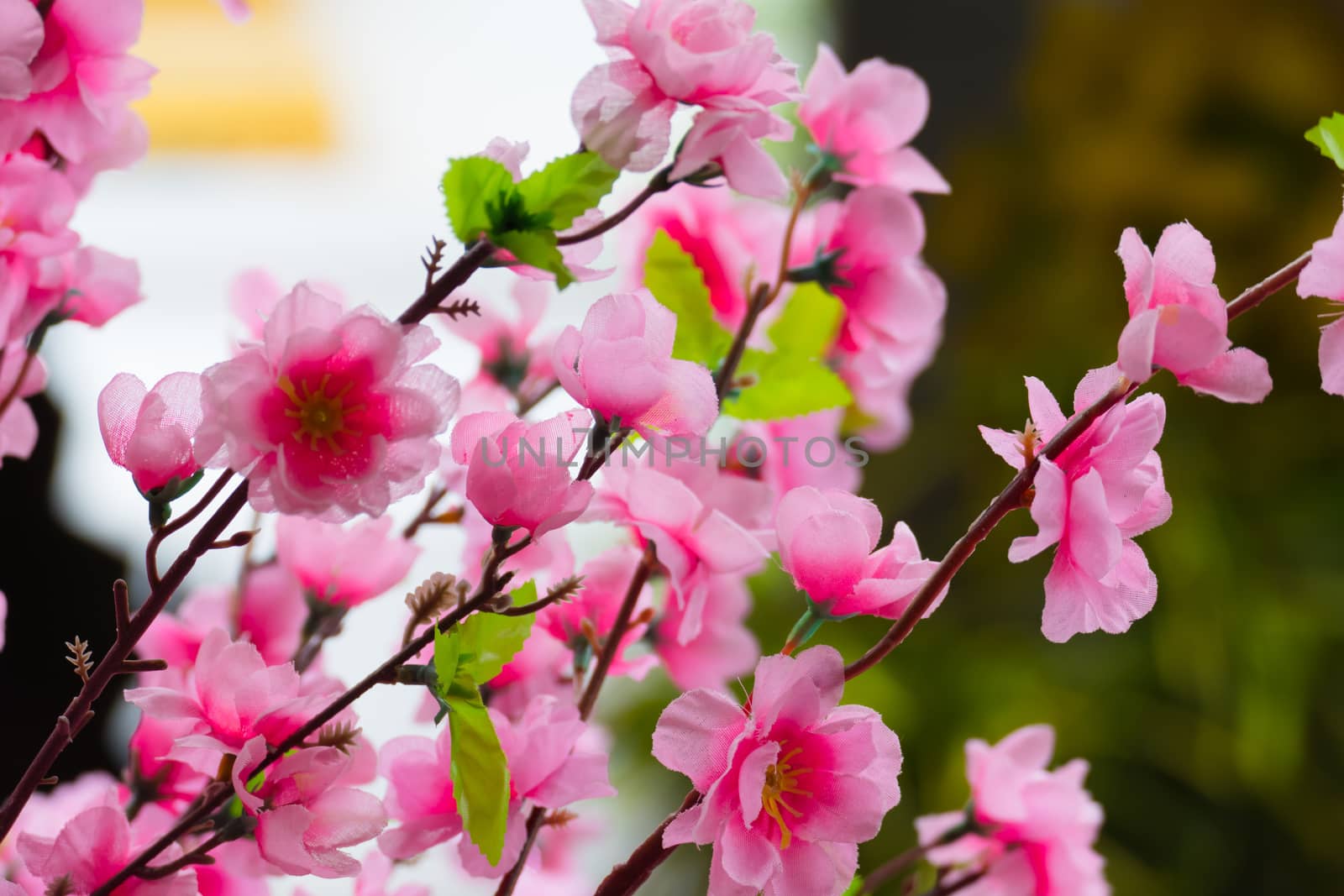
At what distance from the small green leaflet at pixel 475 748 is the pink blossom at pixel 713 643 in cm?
11

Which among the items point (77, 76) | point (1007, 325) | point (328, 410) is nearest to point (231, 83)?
point (1007, 325)

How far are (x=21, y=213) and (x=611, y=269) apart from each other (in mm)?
146

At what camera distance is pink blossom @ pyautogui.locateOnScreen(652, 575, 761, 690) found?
1.16ft

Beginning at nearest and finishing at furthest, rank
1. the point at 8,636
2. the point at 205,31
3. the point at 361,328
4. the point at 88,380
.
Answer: the point at 361,328 → the point at 8,636 → the point at 88,380 → the point at 205,31

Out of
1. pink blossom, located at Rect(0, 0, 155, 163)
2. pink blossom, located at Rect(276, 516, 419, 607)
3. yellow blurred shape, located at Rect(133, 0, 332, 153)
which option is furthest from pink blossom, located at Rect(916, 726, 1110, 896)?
yellow blurred shape, located at Rect(133, 0, 332, 153)

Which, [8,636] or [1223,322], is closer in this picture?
[1223,322]

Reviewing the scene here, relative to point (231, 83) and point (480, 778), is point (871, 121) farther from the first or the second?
point (231, 83)

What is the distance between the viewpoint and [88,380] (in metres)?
1.09

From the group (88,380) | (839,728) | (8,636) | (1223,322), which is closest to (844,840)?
(839,728)

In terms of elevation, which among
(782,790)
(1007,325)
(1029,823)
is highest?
(782,790)

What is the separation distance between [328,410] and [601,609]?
0.13m

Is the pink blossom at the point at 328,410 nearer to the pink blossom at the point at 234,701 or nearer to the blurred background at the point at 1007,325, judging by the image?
the pink blossom at the point at 234,701

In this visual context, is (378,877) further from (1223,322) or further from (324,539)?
(1223,322)

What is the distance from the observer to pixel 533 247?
9.4 inches
